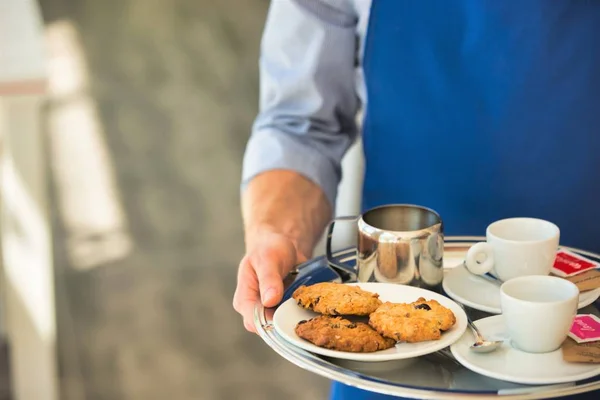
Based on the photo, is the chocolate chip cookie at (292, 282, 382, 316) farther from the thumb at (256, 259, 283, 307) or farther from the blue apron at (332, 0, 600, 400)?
the blue apron at (332, 0, 600, 400)

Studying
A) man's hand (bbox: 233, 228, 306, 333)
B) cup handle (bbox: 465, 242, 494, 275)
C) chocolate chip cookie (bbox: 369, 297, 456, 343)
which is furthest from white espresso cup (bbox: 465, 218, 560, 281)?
man's hand (bbox: 233, 228, 306, 333)

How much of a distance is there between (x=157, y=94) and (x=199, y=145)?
0.16 meters

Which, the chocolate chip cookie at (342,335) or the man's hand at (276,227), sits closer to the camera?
the chocolate chip cookie at (342,335)

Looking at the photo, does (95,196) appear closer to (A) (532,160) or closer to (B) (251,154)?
(B) (251,154)

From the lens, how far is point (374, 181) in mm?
1258

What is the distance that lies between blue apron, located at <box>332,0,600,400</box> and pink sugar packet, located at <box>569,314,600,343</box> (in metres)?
0.32

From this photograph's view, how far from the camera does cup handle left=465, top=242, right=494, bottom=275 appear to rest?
93cm

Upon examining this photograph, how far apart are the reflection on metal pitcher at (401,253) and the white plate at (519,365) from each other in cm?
13

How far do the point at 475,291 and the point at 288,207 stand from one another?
360mm

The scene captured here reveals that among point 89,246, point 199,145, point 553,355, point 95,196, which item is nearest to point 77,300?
point 89,246

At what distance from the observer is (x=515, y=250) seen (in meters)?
0.90

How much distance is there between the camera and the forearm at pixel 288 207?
1.17 m

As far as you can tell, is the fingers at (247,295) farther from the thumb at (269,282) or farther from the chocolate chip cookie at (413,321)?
the chocolate chip cookie at (413,321)

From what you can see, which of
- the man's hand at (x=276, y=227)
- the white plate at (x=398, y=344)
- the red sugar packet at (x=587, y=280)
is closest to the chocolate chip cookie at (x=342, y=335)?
the white plate at (x=398, y=344)
